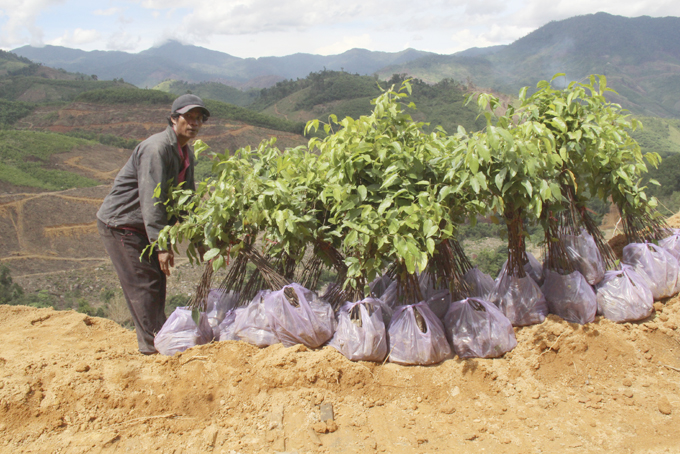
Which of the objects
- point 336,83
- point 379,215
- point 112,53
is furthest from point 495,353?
point 112,53

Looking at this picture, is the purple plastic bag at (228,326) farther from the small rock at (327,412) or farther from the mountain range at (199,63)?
the mountain range at (199,63)

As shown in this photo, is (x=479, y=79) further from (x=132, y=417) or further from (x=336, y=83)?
(x=132, y=417)

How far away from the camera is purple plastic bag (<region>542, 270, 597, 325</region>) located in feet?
7.47

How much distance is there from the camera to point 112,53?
130 meters

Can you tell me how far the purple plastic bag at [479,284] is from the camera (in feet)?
8.18

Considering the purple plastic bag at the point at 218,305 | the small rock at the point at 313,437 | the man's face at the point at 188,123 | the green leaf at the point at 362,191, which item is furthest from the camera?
the purple plastic bag at the point at 218,305

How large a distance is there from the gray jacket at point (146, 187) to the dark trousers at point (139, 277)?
0.25ft

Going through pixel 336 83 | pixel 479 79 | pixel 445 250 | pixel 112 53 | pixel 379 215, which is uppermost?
pixel 112 53

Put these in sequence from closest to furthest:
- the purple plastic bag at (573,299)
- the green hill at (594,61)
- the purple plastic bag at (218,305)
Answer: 1. the purple plastic bag at (573,299)
2. the purple plastic bag at (218,305)
3. the green hill at (594,61)

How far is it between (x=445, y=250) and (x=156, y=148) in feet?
5.41

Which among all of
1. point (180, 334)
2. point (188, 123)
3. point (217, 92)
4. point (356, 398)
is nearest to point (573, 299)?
point (356, 398)

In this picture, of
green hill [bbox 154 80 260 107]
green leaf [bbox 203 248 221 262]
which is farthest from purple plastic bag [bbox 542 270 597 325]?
green hill [bbox 154 80 260 107]

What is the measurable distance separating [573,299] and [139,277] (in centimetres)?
240

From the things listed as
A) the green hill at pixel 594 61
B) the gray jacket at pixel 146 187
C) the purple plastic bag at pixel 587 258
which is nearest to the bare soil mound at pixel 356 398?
the purple plastic bag at pixel 587 258
